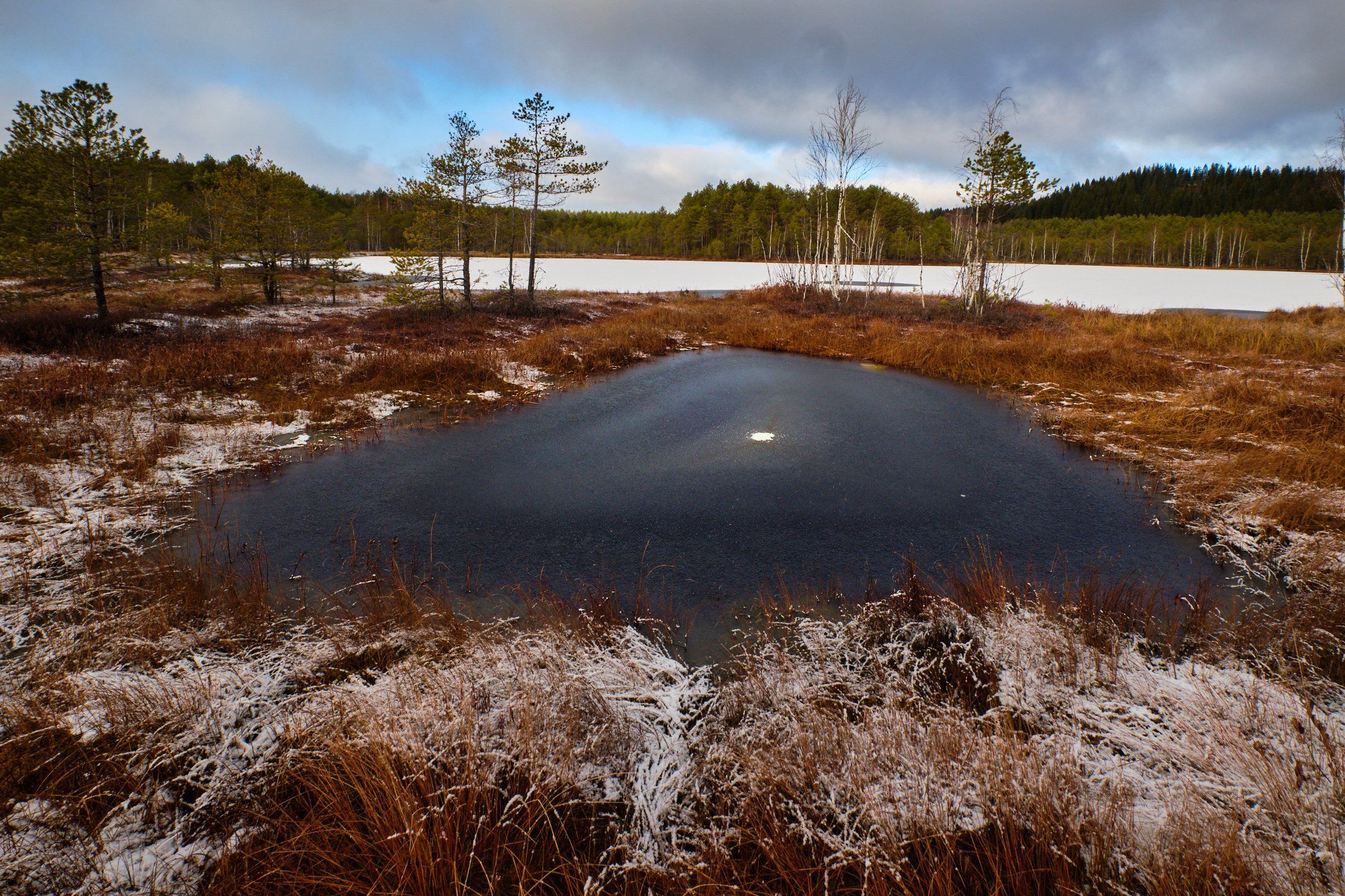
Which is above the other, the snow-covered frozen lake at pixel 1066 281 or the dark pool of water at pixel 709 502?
the snow-covered frozen lake at pixel 1066 281

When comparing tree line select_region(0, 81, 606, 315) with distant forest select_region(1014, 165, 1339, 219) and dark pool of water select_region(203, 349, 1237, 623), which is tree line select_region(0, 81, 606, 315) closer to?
dark pool of water select_region(203, 349, 1237, 623)

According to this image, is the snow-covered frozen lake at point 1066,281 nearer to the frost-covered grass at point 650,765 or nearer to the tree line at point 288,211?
the tree line at point 288,211

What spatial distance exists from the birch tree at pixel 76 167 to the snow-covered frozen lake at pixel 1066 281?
Answer: 1347cm

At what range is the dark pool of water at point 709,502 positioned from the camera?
21.2ft

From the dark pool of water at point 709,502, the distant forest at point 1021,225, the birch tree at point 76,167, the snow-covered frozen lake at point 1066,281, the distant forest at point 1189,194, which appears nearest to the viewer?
the dark pool of water at point 709,502

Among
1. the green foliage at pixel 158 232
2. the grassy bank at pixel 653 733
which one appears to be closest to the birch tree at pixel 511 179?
the green foliage at pixel 158 232

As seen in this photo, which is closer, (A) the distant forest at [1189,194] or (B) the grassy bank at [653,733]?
(B) the grassy bank at [653,733]

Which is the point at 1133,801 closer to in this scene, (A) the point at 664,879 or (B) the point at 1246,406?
(A) the point at 664,879

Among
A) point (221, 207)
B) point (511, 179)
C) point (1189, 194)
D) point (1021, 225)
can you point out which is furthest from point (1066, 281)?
point (1189, 194)

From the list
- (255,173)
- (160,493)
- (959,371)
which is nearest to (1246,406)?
(959,371)

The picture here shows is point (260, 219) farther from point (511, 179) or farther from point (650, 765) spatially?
point (650, 765)

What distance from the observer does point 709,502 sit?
26.8ft

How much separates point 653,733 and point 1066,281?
208 feet

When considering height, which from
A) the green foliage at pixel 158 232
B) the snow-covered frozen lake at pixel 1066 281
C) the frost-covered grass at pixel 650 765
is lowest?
the frost-covered grass at pixel 650 765
